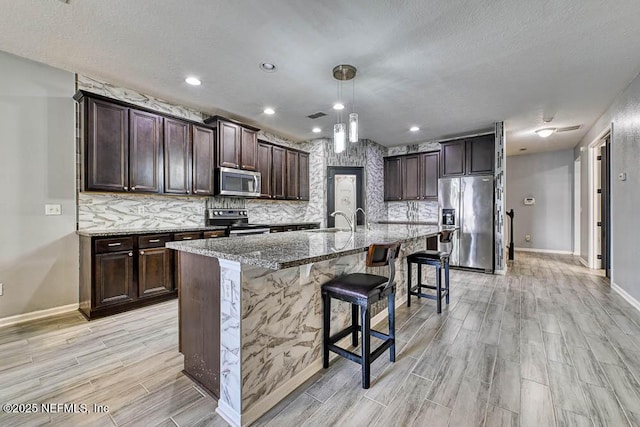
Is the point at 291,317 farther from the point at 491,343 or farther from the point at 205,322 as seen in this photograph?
the point at 491,343

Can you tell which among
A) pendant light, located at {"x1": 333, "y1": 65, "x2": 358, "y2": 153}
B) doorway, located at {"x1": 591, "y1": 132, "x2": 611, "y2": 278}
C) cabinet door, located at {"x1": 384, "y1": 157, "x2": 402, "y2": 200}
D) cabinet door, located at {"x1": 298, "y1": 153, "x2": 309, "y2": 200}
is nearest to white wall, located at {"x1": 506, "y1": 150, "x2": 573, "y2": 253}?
doorway, located at {"x1": 591, "y1": 132, "x2": 611, "y2": 278}

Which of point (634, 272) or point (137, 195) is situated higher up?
point (137, 195)

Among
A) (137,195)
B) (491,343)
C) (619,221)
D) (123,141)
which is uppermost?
(123,141)

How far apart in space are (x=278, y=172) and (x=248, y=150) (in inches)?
33.2

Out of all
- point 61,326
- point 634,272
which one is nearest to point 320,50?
point 61,326

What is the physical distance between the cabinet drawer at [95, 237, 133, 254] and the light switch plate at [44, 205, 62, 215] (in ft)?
2.11

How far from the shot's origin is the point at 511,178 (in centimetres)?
771

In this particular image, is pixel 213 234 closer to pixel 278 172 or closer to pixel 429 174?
pixel 278 172

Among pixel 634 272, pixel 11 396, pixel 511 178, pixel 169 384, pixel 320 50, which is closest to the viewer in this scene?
pixel 11 396

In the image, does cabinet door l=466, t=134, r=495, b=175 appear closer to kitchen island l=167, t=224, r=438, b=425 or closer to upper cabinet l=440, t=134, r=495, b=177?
Answer: upper cabinet l=440, t=134, r=495, b=177

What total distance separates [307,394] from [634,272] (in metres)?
4.04

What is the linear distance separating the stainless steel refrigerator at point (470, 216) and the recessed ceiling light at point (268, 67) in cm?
400

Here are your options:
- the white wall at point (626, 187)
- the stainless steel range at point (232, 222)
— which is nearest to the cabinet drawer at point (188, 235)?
the stainless steel range at point (232, 222)

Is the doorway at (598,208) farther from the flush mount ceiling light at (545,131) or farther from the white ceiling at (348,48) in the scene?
the white ceiling at (348,48)
